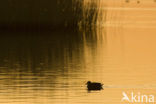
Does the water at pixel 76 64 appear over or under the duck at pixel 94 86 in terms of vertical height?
over

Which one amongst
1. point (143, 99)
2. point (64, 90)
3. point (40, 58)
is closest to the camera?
point (143, 99)

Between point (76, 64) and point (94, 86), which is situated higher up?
point (76, 64)

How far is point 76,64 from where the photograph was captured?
21766mm

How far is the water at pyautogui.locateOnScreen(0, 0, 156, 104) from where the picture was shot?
627 inches

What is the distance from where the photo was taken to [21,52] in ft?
83.8

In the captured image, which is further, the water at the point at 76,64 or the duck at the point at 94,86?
the duck at the point at 94,86

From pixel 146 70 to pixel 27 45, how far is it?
9089 millimetres

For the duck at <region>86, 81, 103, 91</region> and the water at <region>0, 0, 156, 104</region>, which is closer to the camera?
the water at <region>0, 0, 156, 104</region>

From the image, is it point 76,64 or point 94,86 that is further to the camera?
point 76,64

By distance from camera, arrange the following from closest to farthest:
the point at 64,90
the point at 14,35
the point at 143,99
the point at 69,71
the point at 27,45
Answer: the point at 143,99, the point at 64,90, the point at 69,71, the point at 27,45, the point at 14,35

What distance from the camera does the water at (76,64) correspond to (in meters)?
15.9

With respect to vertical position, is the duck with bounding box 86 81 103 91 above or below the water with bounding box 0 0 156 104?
below

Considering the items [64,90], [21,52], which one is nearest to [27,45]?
[21,52]

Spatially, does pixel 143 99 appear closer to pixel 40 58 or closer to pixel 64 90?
pixel 64 90
